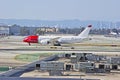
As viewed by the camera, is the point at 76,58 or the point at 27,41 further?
the point at 27,41

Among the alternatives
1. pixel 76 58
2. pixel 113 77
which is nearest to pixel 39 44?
pixel 76 58

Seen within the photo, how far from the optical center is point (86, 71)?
52.4 metres

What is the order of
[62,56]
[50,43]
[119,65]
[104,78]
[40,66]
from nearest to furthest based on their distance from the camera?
[104,78] → [40,66] → [119,65] → [62,56] → [50,43]

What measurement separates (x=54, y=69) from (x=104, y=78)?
701cm

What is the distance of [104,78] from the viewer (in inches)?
1794

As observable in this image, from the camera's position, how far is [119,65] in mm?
62188

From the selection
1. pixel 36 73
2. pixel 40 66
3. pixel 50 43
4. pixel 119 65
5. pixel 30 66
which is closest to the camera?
pixel 36 73

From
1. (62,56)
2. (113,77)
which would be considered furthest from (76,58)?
(113,77)

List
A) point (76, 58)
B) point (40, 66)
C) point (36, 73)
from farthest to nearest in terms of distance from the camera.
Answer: point (76, 58)
point (40, 66)
point (36, 73)

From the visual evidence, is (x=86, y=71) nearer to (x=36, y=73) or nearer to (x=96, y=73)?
(x=96, y=73)

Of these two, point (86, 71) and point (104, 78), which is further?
point (86, 71)

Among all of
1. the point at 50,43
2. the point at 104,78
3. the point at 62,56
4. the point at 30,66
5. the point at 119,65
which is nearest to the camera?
the point at 104,78

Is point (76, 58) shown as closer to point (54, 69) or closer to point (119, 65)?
point (119, 65)

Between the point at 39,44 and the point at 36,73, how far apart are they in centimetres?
9193
